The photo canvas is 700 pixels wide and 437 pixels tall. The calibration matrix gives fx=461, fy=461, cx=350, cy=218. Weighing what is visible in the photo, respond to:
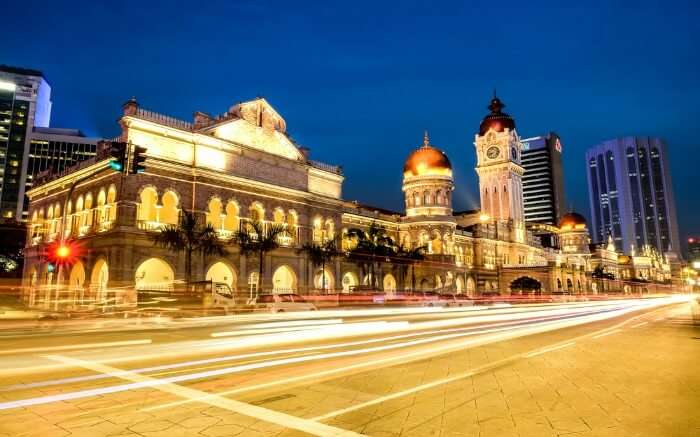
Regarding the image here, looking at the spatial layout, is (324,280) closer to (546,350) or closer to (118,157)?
(118,157)

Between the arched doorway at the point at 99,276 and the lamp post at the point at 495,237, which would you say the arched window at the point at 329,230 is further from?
the lamp post at the point at 495,237

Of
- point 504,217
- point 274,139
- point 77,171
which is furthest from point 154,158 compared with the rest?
point 504,217

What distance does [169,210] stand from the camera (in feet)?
112

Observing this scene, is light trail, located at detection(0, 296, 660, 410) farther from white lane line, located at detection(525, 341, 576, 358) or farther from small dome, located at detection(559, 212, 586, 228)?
small dome, located at detection(559, 212, 586, 228)

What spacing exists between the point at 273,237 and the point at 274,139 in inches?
392

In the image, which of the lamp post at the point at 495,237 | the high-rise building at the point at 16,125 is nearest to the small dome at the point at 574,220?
the lamp post at the point at 495,237

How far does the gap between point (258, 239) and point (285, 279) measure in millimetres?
6885

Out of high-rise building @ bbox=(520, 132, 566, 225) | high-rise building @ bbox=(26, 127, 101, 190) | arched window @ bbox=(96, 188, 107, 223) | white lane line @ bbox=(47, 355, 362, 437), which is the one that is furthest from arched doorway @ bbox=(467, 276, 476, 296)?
high-rise building @ bbox=(520, 132, 566, 225)

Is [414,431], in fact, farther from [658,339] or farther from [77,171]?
[77,171]

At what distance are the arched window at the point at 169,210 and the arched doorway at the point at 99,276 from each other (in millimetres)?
4879

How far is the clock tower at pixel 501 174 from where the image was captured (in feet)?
258

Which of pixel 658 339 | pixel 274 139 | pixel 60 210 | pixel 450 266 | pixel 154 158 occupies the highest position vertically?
pixel 274 139

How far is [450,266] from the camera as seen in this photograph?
58.7 metres

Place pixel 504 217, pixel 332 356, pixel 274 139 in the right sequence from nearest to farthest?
1. pixel 332 356
2. pixel 274 139
3. pixel 504 217
